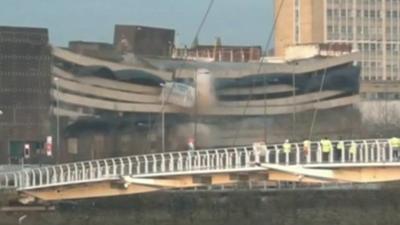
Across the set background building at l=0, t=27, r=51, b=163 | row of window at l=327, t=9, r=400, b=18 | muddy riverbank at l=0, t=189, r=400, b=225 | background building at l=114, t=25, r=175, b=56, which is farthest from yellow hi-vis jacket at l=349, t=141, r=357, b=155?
row of window at l=327, t=9, r=400, b=18

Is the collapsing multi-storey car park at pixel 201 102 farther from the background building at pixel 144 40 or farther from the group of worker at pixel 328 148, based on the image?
the group of worker at pixel 328 148

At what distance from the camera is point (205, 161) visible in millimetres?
50469

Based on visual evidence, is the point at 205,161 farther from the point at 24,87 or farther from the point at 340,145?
the point at 24,87

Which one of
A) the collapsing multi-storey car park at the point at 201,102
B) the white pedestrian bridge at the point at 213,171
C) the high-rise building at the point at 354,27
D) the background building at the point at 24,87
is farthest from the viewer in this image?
the high-rise building at the point at 354,27

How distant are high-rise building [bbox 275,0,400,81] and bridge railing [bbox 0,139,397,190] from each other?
100087 mm

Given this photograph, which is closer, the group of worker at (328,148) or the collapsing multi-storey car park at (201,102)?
the group of worker at (328,148)

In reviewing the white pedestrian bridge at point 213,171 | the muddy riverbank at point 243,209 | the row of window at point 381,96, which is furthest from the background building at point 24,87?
the muddy riverbank at point 243,209

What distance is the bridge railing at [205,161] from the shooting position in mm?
45094

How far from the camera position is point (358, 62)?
453 ft

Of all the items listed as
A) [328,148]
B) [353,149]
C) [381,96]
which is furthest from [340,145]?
[381,96]

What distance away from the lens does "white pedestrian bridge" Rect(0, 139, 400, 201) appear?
147 feet

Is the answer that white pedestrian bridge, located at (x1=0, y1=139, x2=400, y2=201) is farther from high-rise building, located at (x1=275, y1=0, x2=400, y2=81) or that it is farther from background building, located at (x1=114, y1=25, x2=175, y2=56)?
high-rise building, located at (x1=275, y1=0, x2=400, y2=81)

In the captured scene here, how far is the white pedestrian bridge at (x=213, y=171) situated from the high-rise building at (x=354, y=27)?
9999 centimetres

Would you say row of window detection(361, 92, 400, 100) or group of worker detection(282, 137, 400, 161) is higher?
row of window detection(361, 92, 400, 100)
